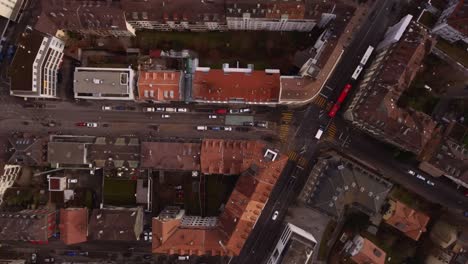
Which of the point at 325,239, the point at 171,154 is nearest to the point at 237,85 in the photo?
the point at 171,154

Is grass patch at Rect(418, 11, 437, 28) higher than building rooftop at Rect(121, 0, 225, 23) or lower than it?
higher

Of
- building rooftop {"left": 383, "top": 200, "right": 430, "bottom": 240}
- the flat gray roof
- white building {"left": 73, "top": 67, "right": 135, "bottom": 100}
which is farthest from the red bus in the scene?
the flat gray roof

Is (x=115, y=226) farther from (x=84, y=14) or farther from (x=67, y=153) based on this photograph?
(x=84, y=14)

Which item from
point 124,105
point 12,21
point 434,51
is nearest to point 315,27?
point 434,51

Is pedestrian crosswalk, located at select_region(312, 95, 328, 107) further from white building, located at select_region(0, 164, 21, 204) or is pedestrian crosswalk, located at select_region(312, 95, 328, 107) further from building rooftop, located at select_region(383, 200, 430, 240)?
white building, located at select_region(0, 164, 21, 204)

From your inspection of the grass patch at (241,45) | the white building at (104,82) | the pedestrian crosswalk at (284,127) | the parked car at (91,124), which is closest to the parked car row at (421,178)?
the pedestrian crosswalk at (284,127)

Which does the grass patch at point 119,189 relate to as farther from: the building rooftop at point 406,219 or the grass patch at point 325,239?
the building rooftop at point 406,219
